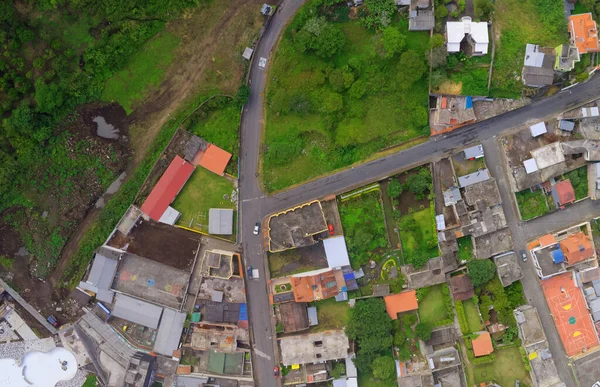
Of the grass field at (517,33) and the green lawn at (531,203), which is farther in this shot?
the green lawn at (531,203)

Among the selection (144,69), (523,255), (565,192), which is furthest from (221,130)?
(565,192)

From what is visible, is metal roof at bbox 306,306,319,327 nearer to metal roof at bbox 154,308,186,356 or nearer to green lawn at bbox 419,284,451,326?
green lawn at bbox 419,284,451,326

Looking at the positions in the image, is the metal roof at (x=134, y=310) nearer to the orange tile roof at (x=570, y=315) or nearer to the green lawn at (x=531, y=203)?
the green lawn at (x=531, y=203)

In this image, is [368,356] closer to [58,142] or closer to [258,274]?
[258,274]

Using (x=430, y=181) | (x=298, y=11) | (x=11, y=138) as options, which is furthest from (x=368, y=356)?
(x=11, y=138)

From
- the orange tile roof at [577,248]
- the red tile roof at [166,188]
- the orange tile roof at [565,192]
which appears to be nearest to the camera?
the orange tile roof at [577,248]

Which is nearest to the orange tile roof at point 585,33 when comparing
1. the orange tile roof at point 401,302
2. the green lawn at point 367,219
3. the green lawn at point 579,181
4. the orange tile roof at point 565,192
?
the green lawn at point 579,181
